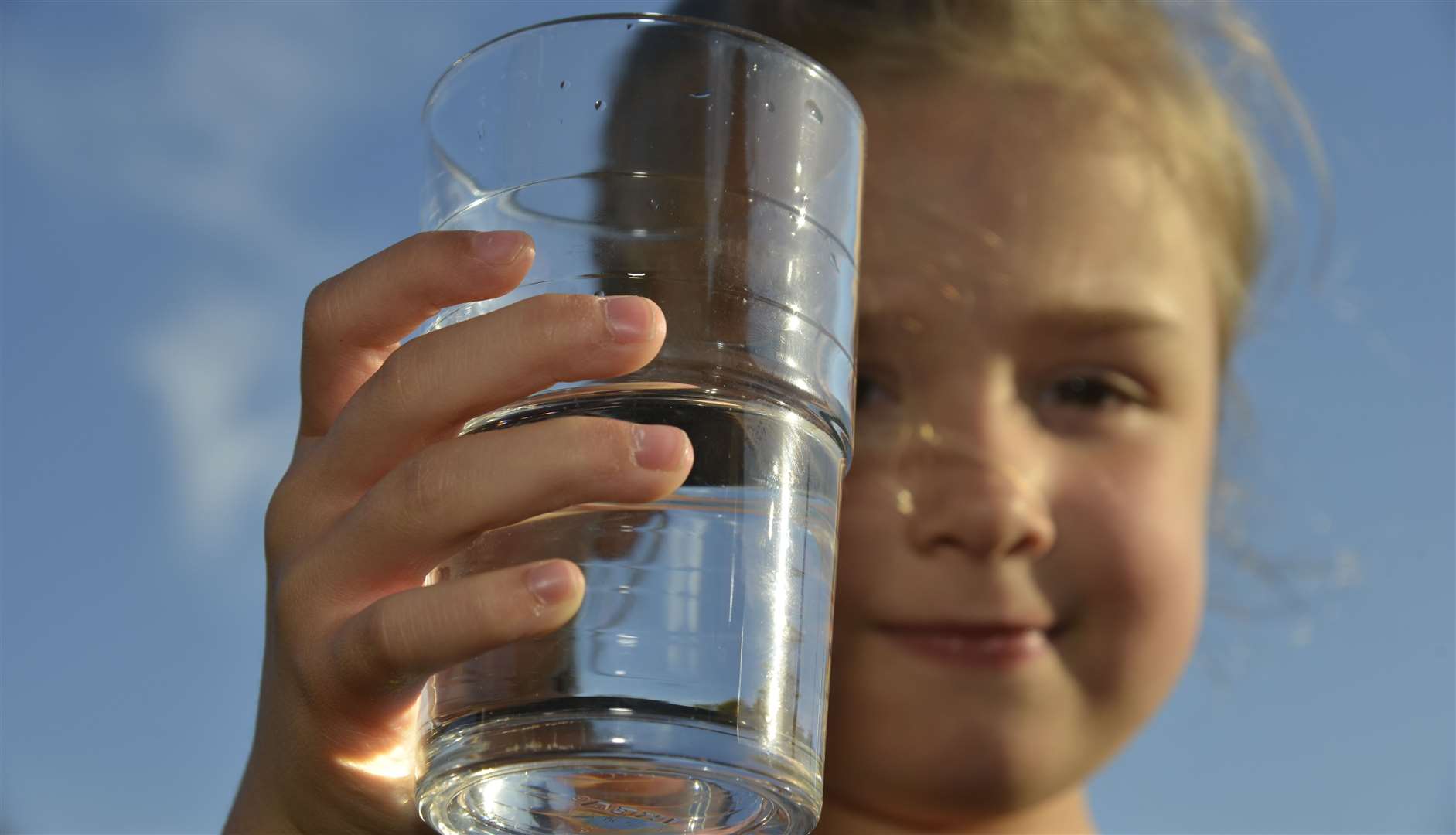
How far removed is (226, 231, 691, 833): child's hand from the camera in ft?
1.55

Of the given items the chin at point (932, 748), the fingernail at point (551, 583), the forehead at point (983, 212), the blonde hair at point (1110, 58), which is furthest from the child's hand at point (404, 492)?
the blonde hair at point (1110, 58)

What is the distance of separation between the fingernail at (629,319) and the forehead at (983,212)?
594mm

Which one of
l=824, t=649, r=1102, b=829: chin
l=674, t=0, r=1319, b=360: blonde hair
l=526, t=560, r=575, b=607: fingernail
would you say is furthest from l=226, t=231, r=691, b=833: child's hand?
l=674, t=0, r=1319, b=360: blonde hair

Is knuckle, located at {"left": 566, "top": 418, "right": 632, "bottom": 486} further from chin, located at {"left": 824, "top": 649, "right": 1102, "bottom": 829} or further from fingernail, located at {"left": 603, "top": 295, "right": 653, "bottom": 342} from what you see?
chin, located at {"left": 824, "top": 649, "right": 1102, "bottom": 829}

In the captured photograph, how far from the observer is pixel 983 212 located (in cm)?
107

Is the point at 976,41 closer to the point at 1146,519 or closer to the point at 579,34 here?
the point at 1146,519

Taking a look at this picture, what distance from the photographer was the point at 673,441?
0.47 metres

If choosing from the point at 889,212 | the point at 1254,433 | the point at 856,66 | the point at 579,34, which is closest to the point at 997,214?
the point at 889,212

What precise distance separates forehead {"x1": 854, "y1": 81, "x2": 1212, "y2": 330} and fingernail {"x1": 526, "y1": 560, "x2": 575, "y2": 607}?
0.62 metres

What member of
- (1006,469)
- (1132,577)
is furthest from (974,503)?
(1132,577)

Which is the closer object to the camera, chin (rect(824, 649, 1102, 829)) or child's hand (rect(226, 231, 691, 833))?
child's hand (rect(226, 231, 691, 833))

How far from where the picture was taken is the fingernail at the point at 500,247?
503mm

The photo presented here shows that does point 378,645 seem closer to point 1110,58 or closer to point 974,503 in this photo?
point 974,503

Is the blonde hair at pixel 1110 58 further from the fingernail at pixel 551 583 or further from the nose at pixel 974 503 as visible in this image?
the fingernail at pixel 551 583
